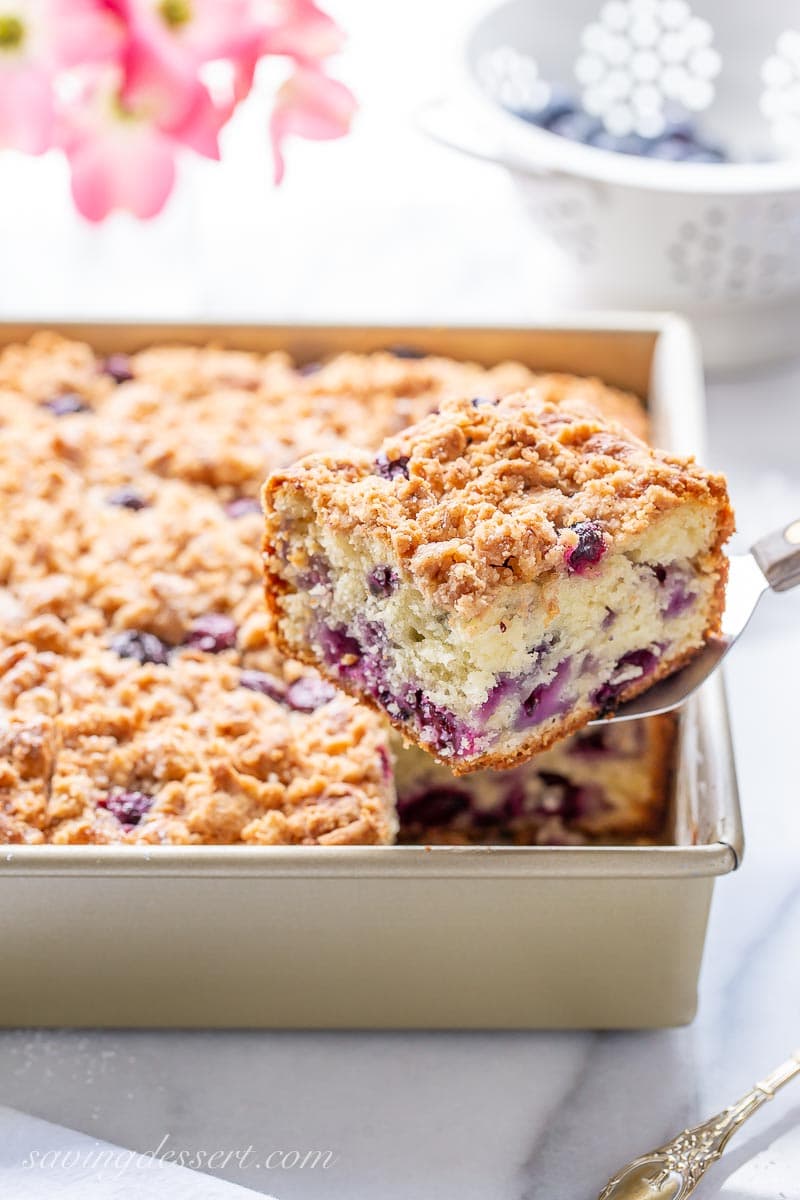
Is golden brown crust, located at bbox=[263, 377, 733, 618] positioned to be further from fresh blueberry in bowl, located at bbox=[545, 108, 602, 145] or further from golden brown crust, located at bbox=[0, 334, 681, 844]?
fresh blueberry in bowl, located at bbox=[545, 108, 602, 145]

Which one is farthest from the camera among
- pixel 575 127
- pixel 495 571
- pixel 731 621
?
pixel 575 127

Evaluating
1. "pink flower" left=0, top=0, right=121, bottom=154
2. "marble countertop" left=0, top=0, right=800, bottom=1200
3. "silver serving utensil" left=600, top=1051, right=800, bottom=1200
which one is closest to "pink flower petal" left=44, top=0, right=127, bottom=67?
"pink flower" left=0, top=0, right=121, bottom=154

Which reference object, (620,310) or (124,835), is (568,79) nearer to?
(620,310)

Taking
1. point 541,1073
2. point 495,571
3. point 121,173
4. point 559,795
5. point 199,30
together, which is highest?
point 199,30

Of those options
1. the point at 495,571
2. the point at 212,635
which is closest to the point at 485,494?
the point at 495,571

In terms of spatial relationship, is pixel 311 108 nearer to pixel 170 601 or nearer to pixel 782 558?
pixel 170 601

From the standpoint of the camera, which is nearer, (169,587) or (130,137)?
(169,587)

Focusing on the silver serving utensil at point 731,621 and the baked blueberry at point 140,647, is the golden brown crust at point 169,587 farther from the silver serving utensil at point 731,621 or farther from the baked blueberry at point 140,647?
the silver serving utensil at point 731,621
